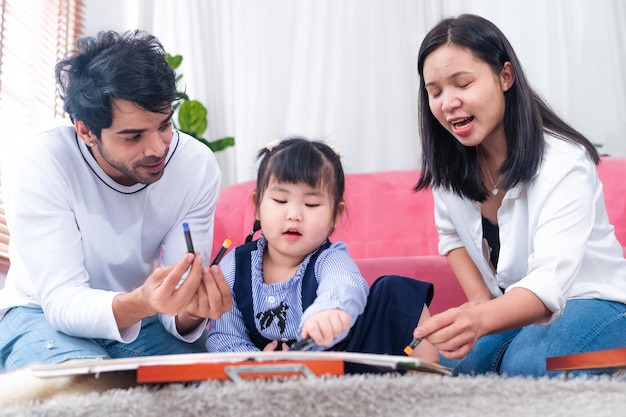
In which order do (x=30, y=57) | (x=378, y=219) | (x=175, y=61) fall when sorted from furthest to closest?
1. (x=175, y=61)
2. (x=30, y=57)
3. (x=378, y=219)

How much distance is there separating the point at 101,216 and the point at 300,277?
16.4 inches

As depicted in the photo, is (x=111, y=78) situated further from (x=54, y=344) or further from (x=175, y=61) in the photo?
(x=175, y=61)

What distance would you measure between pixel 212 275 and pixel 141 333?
0.37 metres

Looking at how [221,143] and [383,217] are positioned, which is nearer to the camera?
[383,217]

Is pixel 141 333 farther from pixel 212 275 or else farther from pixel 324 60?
pixel 324 60

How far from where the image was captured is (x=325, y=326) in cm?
100

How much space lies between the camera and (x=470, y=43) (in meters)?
1.26

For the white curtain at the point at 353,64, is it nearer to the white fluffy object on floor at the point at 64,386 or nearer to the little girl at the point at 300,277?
the little girl at the point at 300,277

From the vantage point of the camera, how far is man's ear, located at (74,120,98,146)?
1307mm

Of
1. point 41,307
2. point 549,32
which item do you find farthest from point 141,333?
point 549,32

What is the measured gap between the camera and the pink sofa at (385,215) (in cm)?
198

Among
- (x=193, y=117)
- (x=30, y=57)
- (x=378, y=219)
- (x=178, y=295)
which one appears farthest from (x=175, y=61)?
(x=178, y=295)

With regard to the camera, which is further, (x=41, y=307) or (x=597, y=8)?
(x=597, y=8)

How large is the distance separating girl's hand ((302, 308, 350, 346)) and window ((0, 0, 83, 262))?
1567mm
